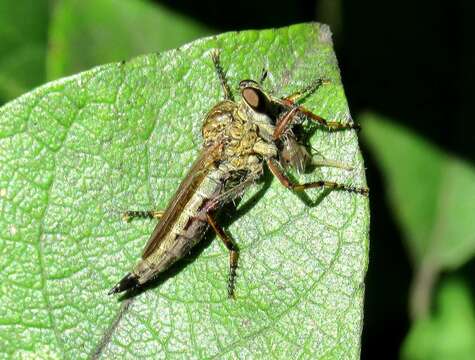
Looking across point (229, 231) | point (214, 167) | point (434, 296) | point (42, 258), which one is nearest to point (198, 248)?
point (229, 231)

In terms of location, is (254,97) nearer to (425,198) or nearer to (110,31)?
(110,31)

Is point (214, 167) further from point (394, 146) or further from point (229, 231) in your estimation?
point (394, 146)

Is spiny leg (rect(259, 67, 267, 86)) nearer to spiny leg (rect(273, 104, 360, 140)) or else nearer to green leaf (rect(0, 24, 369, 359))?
green leaf (rect(0, 24, 369, 359))

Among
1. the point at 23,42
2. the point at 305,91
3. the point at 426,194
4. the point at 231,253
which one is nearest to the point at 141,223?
the point at 231,253

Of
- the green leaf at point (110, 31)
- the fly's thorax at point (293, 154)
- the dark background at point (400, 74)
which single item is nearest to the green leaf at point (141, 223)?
the fly's thorax at point (293, 154)

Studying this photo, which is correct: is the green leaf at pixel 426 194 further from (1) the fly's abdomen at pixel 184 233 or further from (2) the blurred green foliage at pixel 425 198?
(1) the fly's abdomen at pixel 184 233
